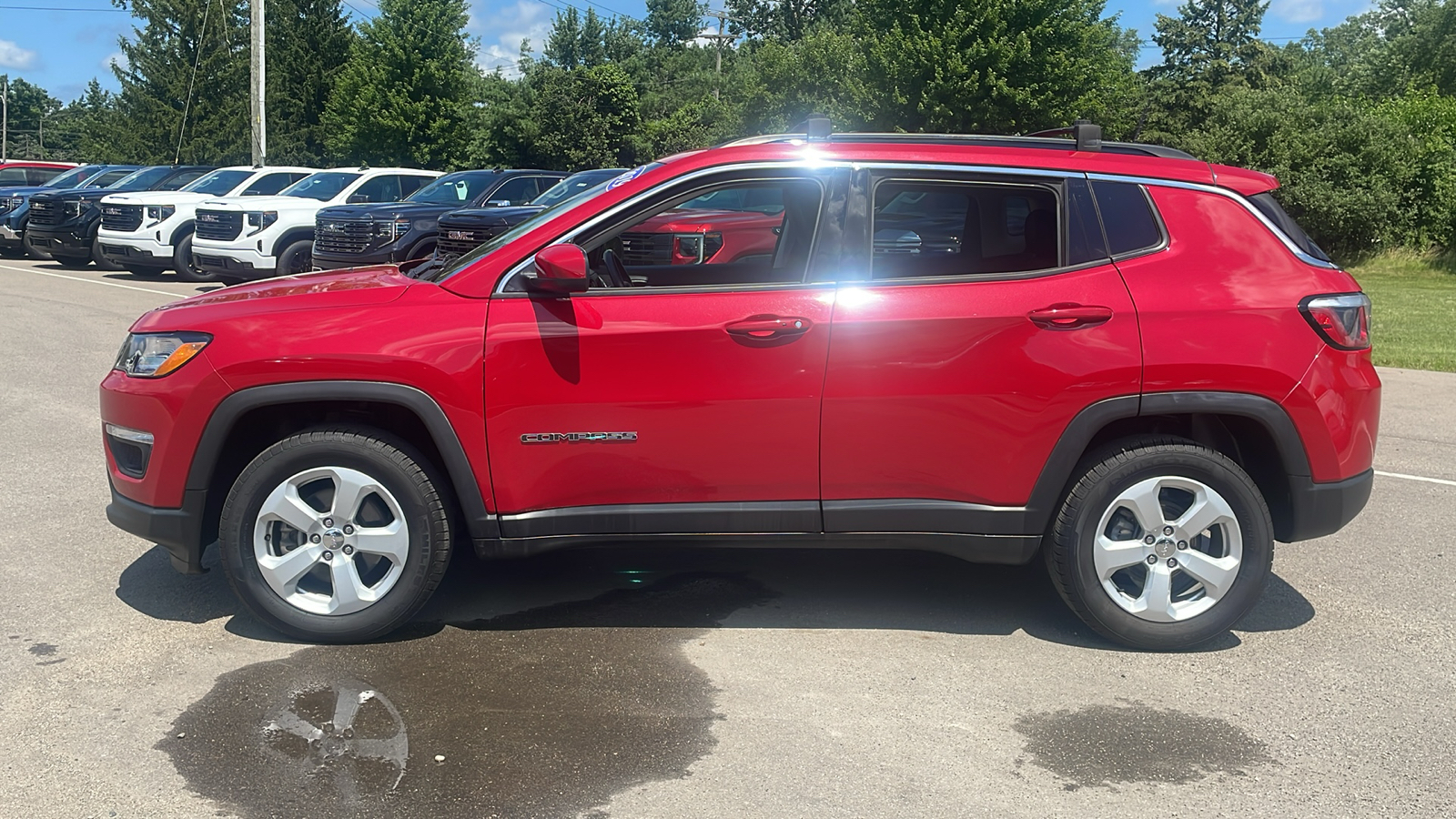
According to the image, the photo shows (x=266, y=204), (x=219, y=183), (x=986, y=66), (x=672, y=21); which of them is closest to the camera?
(x=266, y=204)

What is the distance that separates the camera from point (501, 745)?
380cm

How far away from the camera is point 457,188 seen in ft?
57.7

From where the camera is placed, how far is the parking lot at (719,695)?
3535 mm

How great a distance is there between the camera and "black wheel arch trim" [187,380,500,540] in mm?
4371

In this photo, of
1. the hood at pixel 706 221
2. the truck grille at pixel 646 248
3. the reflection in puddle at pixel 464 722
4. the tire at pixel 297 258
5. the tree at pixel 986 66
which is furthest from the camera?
the tree at pixel 986 66

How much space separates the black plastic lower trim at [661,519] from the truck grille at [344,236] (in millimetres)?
12275

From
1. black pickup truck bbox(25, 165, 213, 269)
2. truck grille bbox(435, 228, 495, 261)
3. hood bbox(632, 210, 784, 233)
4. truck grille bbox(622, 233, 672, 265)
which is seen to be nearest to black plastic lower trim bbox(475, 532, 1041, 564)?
truck grille bbox(622, 233, 672, 265)

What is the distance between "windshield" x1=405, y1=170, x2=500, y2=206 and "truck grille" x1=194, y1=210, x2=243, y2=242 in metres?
2.54

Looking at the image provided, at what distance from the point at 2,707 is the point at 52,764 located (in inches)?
20.5

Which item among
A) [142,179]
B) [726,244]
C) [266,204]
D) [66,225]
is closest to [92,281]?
[66,225]

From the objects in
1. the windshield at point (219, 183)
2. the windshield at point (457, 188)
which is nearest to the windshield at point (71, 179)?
the windshield at point (219, 183)

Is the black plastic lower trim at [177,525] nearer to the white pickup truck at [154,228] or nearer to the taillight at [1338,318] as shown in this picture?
the taillight at [1338,318]

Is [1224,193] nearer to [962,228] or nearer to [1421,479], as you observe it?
[962,228]

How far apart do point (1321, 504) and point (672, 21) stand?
11119 cm
